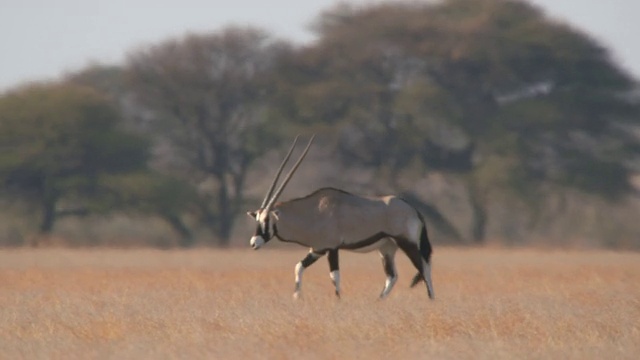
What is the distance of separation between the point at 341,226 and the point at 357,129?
792 inches

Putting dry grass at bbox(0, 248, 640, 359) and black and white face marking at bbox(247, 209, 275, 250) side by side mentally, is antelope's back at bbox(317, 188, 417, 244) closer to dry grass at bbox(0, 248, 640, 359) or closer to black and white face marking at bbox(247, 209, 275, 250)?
black and white face marking at bbox(247, 209, 275, 250)

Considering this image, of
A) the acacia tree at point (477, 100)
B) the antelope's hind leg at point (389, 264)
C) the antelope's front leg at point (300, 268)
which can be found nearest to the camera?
the antelope's front leg at point (300, 268)

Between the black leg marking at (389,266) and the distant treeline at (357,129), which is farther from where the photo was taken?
the distant treeline at (357,129)

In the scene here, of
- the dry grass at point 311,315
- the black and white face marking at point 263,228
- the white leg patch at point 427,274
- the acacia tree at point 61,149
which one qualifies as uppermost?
the acacia tree at point 61,149

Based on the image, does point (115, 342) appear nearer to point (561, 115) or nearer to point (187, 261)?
point (187, 261)

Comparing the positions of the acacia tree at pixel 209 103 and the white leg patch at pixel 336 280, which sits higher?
the acacia tree at pixel 209 103

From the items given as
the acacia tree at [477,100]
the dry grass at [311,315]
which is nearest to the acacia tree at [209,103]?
the acacia tree at [477,100]

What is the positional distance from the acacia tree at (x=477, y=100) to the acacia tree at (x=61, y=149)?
367 centimetres

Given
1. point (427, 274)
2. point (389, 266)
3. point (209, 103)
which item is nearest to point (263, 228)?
point (389, 266)

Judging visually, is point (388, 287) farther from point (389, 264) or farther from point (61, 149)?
point (61, 149)

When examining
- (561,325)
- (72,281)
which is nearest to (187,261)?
(72,281)

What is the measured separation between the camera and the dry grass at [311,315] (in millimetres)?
8844

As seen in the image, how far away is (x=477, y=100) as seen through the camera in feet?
110

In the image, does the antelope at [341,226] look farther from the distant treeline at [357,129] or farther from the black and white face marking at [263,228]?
the distant treeline at [357,129]
